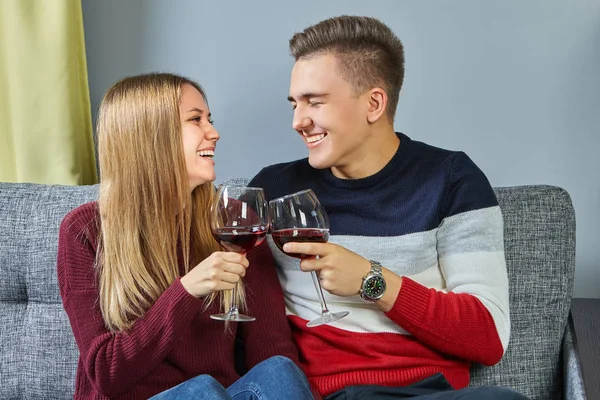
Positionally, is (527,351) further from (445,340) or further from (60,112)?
(60,112)

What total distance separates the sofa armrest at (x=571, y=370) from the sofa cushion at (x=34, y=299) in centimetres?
118

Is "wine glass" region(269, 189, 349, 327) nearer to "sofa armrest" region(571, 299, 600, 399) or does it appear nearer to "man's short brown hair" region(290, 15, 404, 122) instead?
"man's short brown hair" region(290, 15, 404, 122)

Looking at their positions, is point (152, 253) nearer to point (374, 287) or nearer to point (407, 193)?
point (374, 287)

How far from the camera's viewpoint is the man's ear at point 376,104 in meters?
1.76

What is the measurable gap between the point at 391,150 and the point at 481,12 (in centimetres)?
56

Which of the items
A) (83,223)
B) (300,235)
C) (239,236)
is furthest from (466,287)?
(83,223)

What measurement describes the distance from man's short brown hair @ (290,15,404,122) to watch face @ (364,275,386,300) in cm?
46

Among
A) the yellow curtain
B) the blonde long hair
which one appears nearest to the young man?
the blonde long hair

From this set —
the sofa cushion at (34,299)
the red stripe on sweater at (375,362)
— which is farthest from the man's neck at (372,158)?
the sofa cushion at (34,299)

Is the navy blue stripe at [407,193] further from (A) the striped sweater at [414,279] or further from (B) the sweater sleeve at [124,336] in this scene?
(B) the sweater sleeve at [124,336]

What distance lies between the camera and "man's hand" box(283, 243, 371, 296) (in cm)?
144

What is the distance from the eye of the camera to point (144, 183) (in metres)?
1.64

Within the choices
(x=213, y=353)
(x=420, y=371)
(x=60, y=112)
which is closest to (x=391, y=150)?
(x=420, y=371)

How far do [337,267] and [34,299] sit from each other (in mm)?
906
